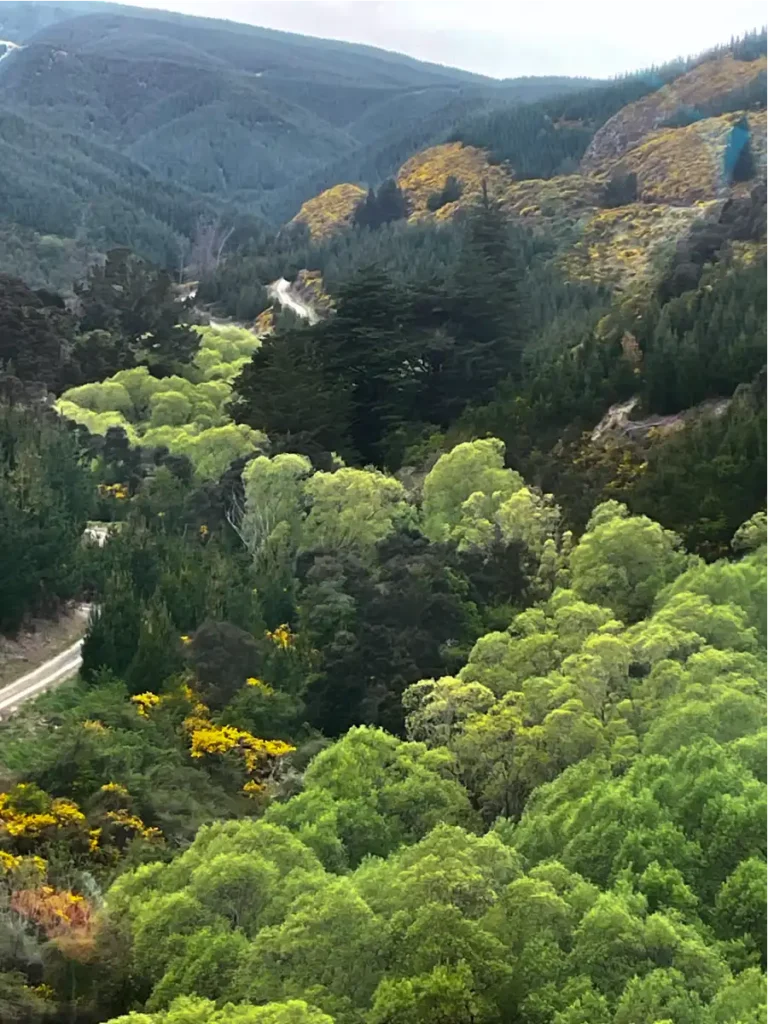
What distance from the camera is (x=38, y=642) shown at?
31484 millimetres

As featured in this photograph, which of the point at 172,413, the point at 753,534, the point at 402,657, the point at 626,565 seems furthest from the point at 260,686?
the point at 172,413

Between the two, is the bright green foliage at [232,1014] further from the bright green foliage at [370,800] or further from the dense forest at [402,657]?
the bright green foliage at [370,800]

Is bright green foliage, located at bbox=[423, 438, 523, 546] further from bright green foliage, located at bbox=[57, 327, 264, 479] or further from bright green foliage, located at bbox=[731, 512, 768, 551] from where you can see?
bright green foliage, located at bbox=[57, 327, 264, 479]

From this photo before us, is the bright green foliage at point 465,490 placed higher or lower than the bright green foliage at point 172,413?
higher

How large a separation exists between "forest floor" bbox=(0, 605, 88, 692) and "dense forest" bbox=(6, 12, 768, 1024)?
25 cm

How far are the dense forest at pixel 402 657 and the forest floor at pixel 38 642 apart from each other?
0.25 m

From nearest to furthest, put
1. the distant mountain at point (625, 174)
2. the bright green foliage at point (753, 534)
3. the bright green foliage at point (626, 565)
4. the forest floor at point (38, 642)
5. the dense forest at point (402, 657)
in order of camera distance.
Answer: the dense forest at point (402, 657)
the bright green foliage at point (626, 565)
the bright green foliage at point (753, 534)
the forest floor at point (38, 642)
the distant mountain at point (625, 174)

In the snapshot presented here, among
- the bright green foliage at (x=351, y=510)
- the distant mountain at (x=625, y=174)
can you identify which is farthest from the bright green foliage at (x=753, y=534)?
the distant mountain at (x=625, y=174)

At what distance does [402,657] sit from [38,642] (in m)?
11.1

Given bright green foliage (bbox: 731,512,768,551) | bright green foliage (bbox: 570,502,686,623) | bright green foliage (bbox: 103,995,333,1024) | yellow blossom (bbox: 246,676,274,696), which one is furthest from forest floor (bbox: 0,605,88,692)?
bright green foliage (bbox: 103,995,333,1024)

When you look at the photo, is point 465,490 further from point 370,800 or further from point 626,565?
point 370,800

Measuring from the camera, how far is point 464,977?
11000mm

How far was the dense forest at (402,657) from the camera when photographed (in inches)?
468

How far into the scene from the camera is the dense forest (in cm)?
1189
